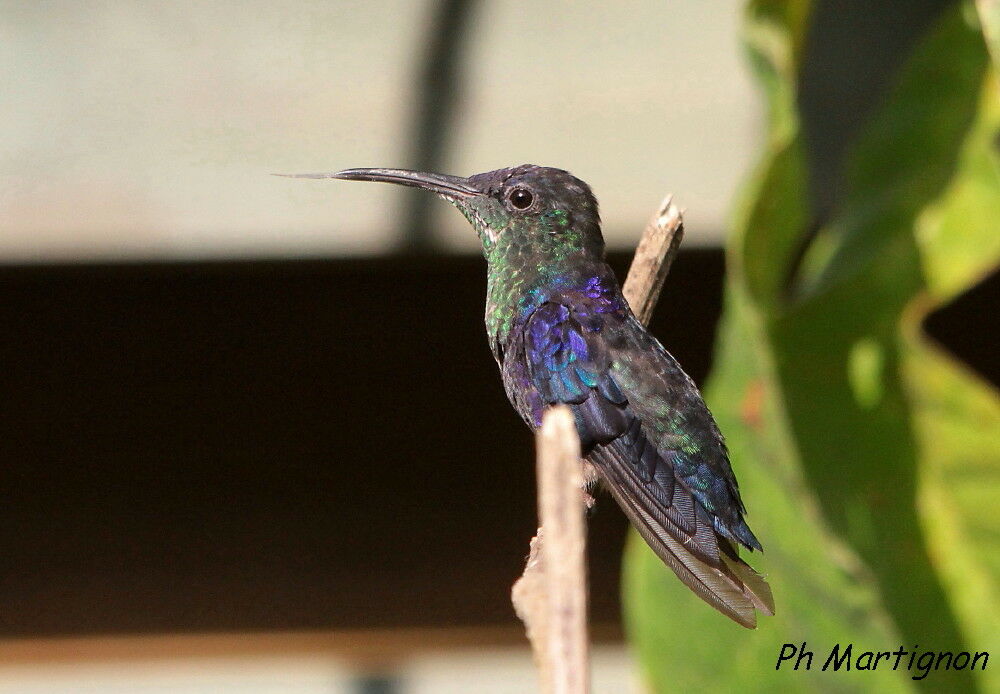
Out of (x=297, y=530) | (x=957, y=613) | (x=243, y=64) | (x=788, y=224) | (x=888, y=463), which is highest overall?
(x=243, y=64)

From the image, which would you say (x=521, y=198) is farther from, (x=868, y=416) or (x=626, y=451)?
(x=868, y=416)

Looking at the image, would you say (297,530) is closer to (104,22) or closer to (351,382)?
(351,382)

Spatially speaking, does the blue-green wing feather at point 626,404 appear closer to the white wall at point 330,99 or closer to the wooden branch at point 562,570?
the wooden branch at point 562,570

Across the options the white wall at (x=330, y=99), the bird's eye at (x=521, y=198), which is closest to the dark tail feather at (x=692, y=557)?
the bird's eye at (x=521, y=198)

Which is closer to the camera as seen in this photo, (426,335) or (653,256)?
(653,256)

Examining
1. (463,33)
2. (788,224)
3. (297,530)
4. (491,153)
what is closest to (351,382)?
(297,530)

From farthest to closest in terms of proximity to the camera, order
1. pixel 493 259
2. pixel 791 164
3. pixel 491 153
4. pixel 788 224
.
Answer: pixel 491 153 < pixel 788 224 < pixel 791 164 < pixel 493 259

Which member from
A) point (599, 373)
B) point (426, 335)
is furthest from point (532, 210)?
point (426, 335)

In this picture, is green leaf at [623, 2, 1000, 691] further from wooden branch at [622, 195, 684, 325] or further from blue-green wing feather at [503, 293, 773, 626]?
blue-green wing feather at [503, 293, 773, 626]
